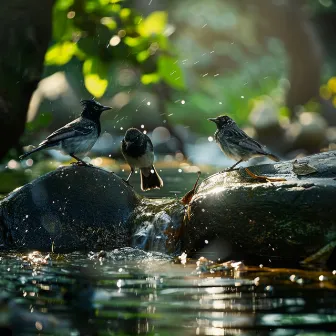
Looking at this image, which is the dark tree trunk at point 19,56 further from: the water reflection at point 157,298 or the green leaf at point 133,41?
the water reflection at point 157,298

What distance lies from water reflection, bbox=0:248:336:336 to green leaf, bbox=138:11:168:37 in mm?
2936

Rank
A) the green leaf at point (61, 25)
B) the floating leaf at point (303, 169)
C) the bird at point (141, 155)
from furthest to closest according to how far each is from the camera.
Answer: the bird at point (141, 155) → the green leaf at point (61, 25) → the floating leaf at point (303, 169)

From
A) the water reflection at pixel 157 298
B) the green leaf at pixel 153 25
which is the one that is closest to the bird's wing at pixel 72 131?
the green leaf at pixel 153 25

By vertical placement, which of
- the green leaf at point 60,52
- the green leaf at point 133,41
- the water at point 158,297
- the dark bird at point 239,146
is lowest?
the water at point 158,297

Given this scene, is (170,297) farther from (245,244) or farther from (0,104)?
(0,104)

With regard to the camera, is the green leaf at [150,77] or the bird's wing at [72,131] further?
the green leaf at [150,77]

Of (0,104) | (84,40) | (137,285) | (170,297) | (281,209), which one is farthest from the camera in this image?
(0,104)

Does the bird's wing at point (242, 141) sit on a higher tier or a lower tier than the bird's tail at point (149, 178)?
higher

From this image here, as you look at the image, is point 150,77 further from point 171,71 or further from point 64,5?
point 64,5

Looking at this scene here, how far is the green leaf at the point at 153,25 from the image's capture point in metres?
9.43

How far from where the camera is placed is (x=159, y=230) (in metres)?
8.55

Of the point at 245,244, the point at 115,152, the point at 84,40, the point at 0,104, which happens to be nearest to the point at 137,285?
the point at 245,244

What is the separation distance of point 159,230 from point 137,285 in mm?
2163

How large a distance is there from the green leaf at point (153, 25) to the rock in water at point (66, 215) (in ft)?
5.80
